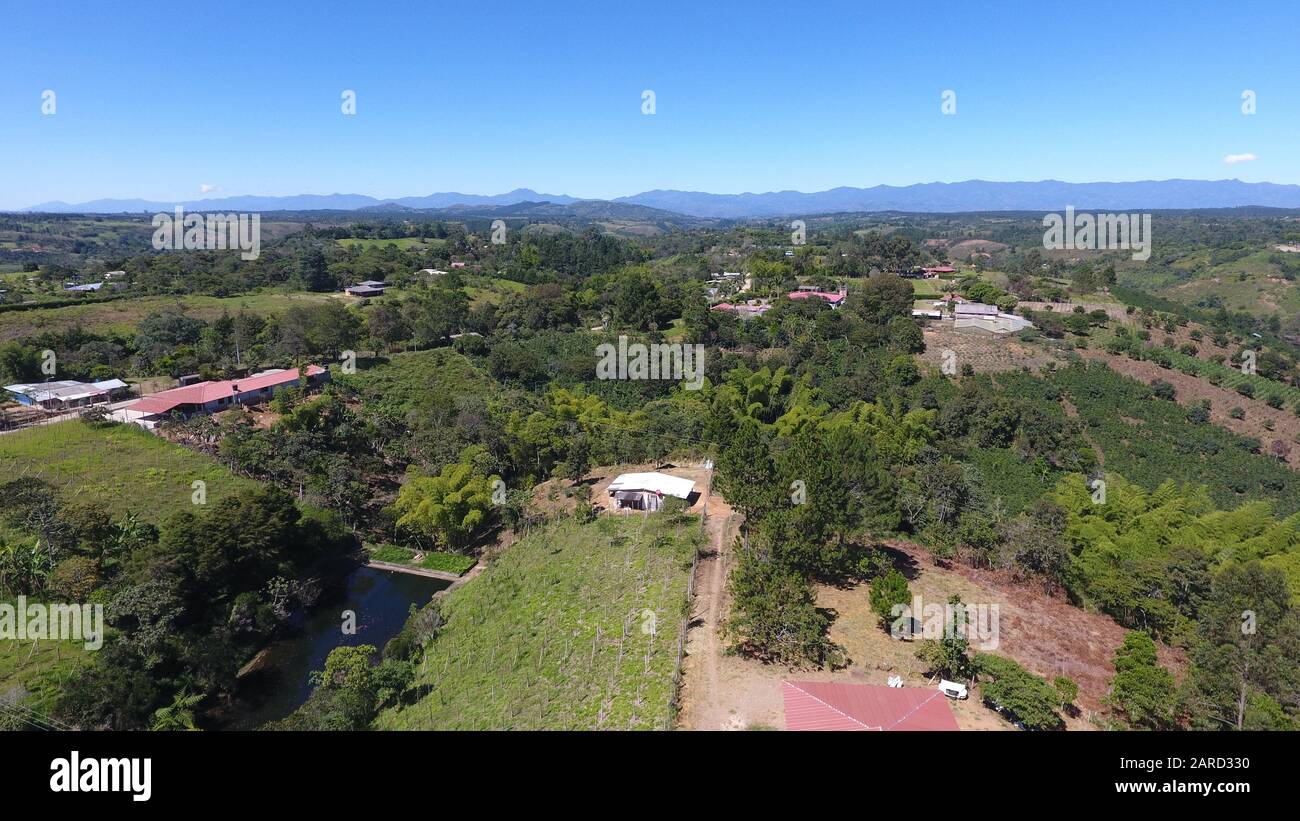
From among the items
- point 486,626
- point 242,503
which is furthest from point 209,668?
point 486,626

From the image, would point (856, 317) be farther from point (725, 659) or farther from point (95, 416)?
point (95, 416)

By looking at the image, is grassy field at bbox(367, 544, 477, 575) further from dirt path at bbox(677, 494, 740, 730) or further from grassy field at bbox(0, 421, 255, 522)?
dirt path at bbox(677, 494, 740, 730)

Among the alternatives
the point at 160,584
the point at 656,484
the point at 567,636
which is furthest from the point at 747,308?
the point at 160,584

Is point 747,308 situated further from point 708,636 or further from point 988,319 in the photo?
point 708,636

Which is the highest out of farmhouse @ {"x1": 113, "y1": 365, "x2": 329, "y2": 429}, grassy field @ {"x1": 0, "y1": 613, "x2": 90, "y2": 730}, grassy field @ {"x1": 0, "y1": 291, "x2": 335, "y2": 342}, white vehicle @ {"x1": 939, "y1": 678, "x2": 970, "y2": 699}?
grassy field @ {"x1": 0, "y1": 291, "x2": 335, "y2": 342}

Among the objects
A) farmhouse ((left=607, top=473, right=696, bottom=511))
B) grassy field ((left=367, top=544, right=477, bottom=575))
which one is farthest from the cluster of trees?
farmhouse ((left=607, top=473, right=696, bottom=511))

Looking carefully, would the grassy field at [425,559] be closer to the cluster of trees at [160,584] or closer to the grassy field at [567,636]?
the grassy field at [567,636]
